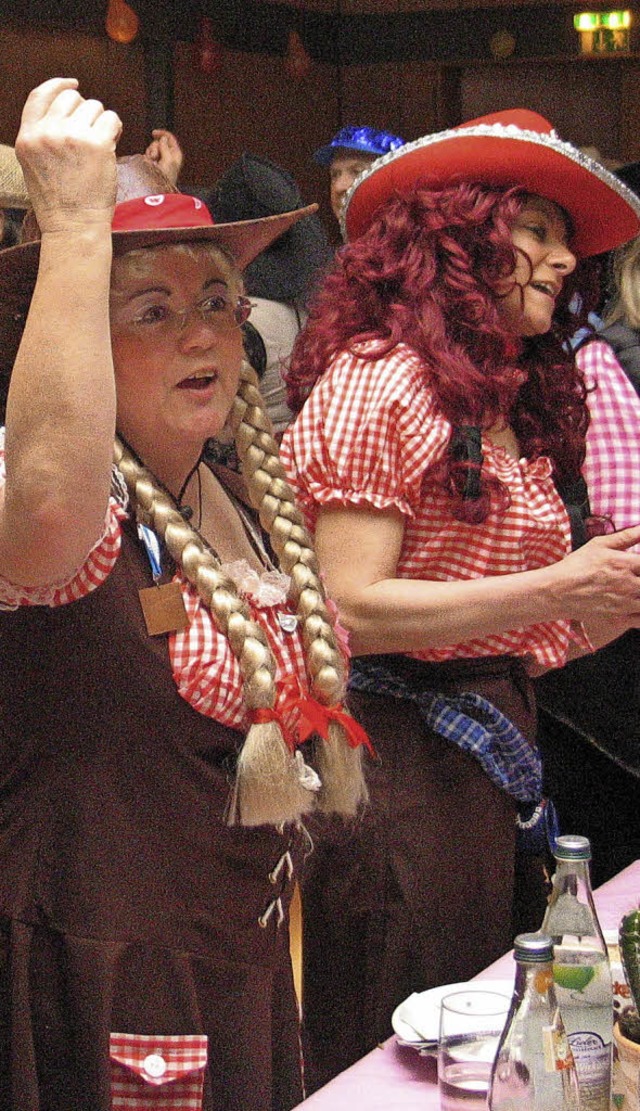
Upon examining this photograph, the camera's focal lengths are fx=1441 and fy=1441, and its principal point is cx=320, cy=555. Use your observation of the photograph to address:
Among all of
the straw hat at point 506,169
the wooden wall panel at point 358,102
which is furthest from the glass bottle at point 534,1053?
the wooden wall panel at point 358,102

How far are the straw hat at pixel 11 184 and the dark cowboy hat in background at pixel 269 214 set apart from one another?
2.23ft

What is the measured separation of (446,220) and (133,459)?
0.76m

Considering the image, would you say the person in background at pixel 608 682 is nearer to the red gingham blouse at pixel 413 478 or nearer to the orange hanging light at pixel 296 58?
the red gingham blouse at pixel 413 478

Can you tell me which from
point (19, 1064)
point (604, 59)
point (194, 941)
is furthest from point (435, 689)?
point (604, 59)

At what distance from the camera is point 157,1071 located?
1.62 m

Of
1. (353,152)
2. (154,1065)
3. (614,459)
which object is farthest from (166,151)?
(154,1065)

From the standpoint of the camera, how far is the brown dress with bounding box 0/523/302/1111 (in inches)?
61.7

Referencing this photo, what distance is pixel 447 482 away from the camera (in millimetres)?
2057

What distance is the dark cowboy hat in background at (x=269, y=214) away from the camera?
11.0 ft

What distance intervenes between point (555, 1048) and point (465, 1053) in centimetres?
16

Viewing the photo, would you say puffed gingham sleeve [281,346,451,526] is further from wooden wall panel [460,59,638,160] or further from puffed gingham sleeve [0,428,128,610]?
wooden wall panel [460,59,638,160]

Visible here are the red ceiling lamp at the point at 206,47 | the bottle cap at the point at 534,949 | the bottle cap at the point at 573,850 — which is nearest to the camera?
the bottle cap at the point at 534,949

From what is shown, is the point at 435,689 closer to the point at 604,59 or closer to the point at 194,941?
the point at 194,941

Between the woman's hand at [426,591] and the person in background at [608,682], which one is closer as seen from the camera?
the woman's hand at [426,591]
